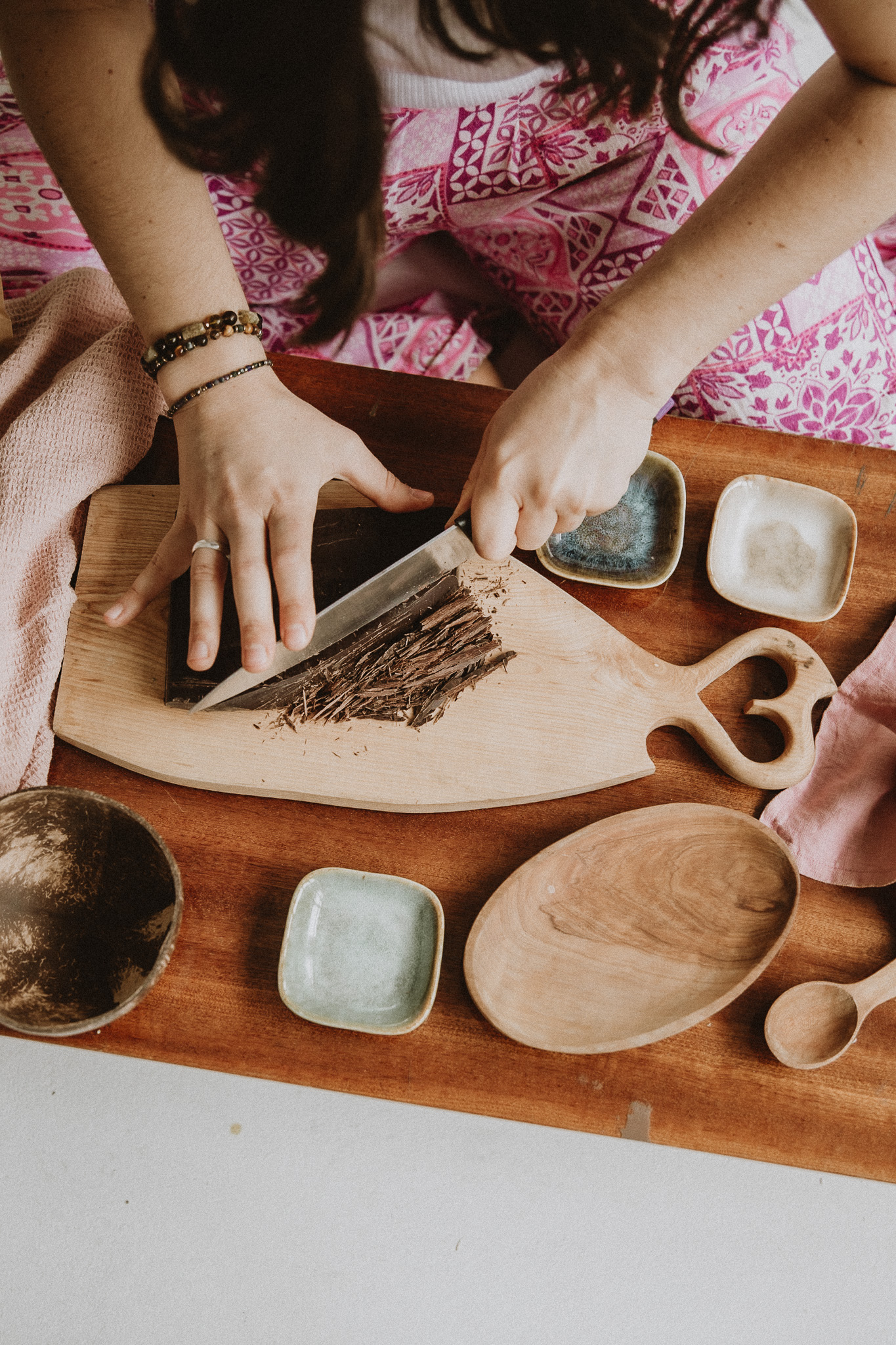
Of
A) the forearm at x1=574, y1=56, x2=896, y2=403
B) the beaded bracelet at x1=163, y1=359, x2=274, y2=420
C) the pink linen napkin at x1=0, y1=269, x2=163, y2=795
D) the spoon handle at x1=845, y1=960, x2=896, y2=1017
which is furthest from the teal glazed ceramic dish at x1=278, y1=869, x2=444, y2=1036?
the forearm at x1=574, y1=56, x2=896, y2=403

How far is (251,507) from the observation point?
1.02 meters

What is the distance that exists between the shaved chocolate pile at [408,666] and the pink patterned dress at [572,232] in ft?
1.92

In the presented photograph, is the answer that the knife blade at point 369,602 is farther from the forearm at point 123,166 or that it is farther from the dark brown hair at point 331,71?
the dark brown hair at point 331,71

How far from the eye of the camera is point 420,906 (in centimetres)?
105

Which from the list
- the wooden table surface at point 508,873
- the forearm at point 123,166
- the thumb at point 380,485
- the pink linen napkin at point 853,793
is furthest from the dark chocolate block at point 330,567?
the pink linen napkin at point 853,793

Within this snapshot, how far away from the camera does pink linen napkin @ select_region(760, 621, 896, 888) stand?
110 centimetres

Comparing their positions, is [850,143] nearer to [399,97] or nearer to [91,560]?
[399,97]

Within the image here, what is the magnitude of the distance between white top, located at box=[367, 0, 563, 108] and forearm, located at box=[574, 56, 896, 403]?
0.30m

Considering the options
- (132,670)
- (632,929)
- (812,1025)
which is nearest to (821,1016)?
(812,1025)

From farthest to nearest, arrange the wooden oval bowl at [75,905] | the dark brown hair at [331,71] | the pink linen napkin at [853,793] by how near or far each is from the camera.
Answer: the pink linen napkin at [853,793] < the wooden oval bowl at [75,905] < the dark brown hair at [331,71]

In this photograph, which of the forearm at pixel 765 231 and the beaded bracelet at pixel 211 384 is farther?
the beaded bracelet at pixel 211 384

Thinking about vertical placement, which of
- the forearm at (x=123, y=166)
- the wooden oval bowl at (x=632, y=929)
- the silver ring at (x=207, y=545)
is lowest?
the wooden oval bowl at (x=632, y=929)

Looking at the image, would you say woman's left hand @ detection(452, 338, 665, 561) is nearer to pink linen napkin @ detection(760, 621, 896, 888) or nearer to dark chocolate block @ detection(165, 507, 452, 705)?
dark chocolate block @ detection(165, 507, 452, 705)

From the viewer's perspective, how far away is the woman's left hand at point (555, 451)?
105 cm
